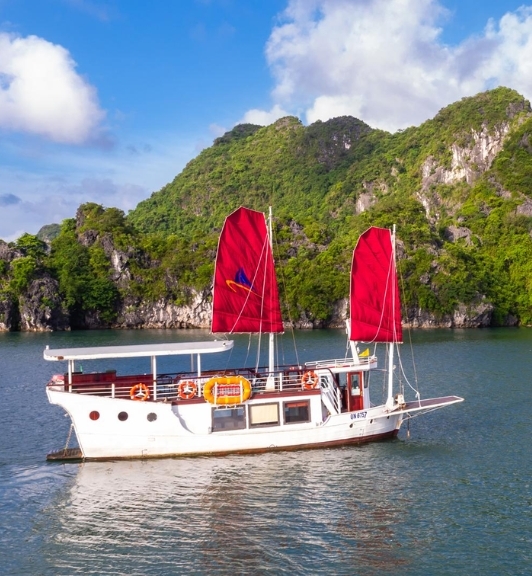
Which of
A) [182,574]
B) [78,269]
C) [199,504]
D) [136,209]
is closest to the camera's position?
[182,574]

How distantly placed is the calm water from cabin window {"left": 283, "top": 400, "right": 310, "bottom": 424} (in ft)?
3.02

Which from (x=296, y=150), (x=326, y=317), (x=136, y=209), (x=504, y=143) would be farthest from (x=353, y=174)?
(x=326, y=317)

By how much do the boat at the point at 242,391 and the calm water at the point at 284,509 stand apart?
1.84 feet

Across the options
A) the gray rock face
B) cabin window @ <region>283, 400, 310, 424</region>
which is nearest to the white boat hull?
cabin window @ <region>283, 400, 310, 424</region>

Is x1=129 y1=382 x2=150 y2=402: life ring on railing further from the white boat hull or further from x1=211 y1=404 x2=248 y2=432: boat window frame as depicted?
x1=211 y1=404 x2=248 y2=432: boat window frame

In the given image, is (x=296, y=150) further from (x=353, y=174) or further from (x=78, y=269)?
(x=78, y=269)

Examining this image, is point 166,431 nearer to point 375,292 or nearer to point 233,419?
point 233,419

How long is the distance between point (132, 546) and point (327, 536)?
12.1ft

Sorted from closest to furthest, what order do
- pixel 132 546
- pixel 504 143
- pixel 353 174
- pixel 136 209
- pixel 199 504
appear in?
pixel 132 546 → pixel 199 504 → pixel 504 143 → pixel 353 174 → pixel 136 209

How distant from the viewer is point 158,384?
18.2m

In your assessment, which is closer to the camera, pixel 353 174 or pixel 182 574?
pixel 182 574

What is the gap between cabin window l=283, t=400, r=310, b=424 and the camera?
1759 cm

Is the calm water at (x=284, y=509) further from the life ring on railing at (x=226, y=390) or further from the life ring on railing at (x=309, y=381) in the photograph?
the life ring on railing at (x=309, y=381)

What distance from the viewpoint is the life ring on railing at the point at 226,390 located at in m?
17.0
